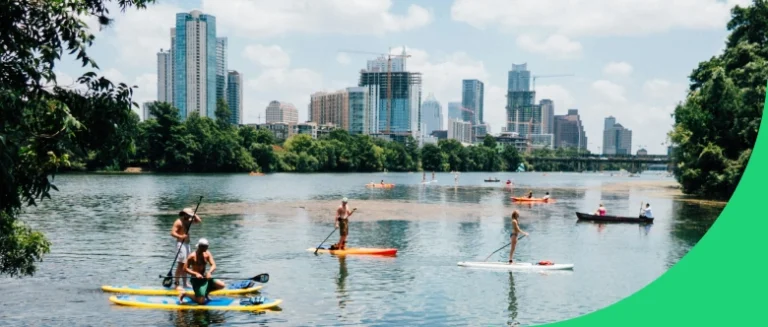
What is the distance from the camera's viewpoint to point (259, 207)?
43.7 meters

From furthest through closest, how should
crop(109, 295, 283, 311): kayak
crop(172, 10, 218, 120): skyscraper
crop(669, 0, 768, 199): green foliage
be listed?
crop(172, 10, 218, 120): skyscraper → crop(669, 0, 768, 199): green foliage → crop(109, 295, 283, 311): kayak

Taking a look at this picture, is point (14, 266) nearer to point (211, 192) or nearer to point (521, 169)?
point (211, 192)

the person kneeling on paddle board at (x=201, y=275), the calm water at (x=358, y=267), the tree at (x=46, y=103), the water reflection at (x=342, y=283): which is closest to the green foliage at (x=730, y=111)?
the calm water at (x=358, y=267)

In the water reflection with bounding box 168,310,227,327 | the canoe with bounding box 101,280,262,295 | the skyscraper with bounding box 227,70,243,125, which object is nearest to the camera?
the water reflection with bounding box 168,310,227,327

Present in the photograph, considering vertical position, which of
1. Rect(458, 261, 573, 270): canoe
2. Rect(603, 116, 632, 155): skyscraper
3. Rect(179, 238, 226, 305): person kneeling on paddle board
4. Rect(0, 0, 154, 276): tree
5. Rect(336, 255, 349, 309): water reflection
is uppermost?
Rect(603, 116, 632, 155): skyscraper

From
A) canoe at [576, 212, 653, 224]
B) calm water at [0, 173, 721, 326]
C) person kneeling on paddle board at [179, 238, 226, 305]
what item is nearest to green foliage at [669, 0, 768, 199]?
calm water at [0, 173, 721, 326]

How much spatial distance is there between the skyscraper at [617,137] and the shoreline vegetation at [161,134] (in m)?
51.3

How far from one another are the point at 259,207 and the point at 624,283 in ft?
92.2

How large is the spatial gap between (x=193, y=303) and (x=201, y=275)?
651 millimetres

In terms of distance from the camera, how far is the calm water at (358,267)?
14.7 metres

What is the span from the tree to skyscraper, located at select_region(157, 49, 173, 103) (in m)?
78.5

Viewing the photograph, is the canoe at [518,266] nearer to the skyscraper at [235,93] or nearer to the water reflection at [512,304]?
the water reflection at [512,304]

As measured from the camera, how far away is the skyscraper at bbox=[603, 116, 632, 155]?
595ft

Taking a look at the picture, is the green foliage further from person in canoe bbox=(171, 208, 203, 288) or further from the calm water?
person in canoe bbox=(171, 208, 203, 288)
